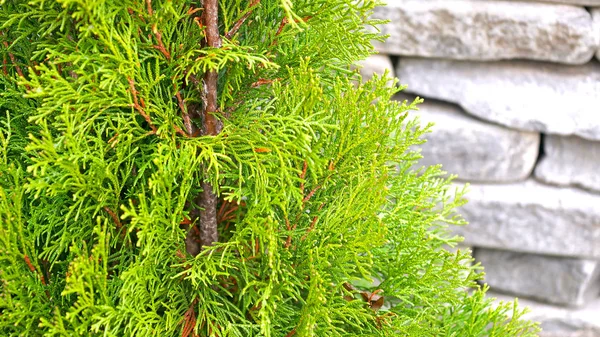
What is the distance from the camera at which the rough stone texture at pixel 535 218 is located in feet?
6.07

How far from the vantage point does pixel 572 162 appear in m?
1.86

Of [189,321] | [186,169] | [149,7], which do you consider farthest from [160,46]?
[189,321]

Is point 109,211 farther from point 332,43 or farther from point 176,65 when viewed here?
point 332,43

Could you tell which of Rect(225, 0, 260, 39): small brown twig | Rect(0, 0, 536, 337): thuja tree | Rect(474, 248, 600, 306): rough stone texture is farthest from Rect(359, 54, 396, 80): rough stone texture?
Rect(225, 0, 260, 39): small brown twig

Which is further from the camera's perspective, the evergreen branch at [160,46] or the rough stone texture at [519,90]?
the rough stone texture at [519,90]

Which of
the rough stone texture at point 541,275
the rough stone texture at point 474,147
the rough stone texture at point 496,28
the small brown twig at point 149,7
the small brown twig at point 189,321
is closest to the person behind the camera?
the small brown twig at point 149,7

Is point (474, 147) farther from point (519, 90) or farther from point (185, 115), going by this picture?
point (185, 115)

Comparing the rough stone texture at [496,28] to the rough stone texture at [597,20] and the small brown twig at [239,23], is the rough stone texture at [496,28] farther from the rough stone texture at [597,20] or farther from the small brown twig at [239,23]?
the small brown twig at [239,23]

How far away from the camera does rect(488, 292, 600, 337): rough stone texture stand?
6.47ft

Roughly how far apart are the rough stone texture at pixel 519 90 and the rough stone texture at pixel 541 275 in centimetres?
46

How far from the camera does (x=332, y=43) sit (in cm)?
84

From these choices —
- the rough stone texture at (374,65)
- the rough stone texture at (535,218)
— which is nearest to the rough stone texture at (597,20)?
the rough stone texture at (535,218)

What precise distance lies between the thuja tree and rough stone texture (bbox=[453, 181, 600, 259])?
3.26 ft

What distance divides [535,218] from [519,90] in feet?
1.39
